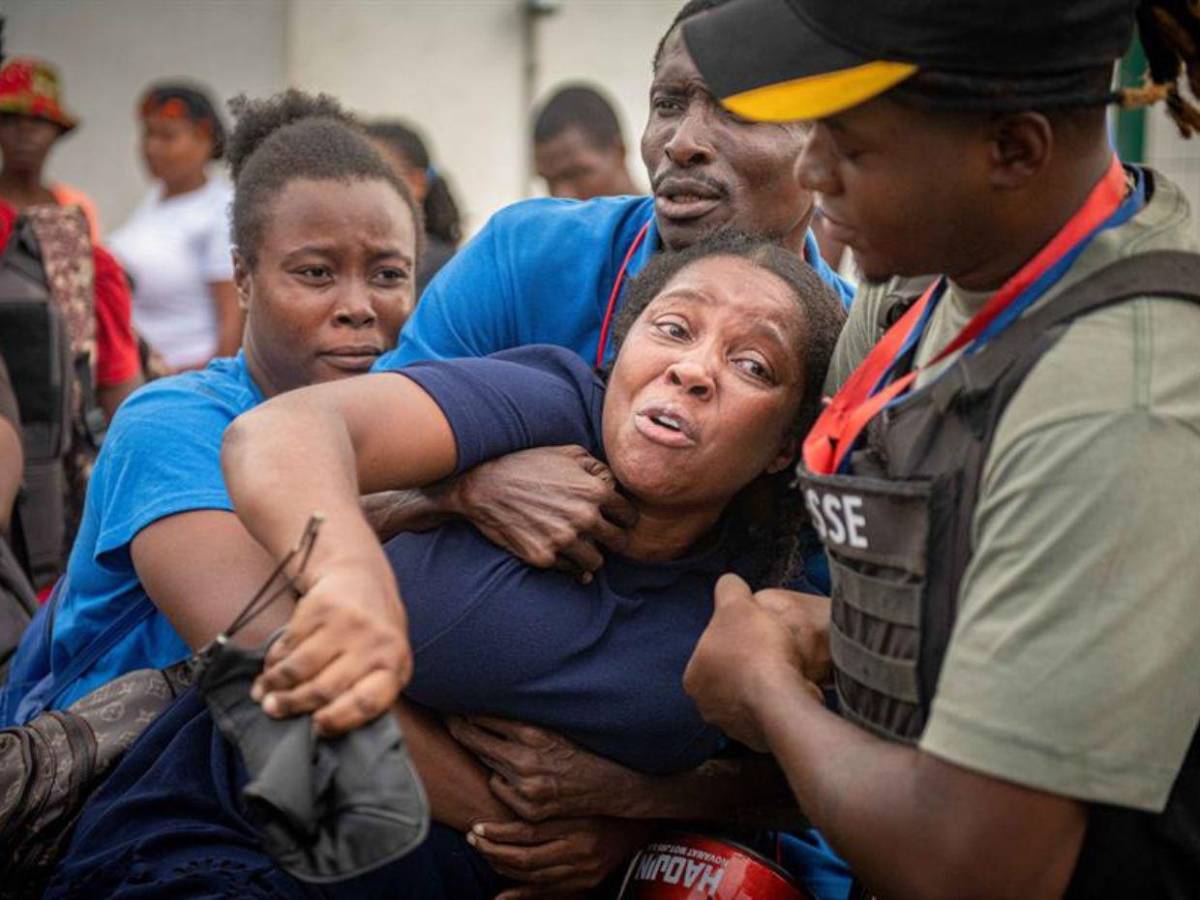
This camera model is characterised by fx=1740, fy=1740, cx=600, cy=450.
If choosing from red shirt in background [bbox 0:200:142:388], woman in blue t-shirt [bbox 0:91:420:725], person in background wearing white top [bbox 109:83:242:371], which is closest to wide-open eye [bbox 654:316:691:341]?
woman in blue t-shirt [bbox 0:91:420:725]

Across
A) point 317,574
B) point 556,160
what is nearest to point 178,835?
point 317,574

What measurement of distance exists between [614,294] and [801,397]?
22.0 inches

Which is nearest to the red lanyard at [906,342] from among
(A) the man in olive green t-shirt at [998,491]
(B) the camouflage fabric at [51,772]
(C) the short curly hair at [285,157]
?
(A) the man in olive green t-shirt at [998,491]

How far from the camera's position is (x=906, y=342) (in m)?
2.57

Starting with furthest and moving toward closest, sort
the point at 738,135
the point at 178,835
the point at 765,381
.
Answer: the point at 738,135
the point at 765,381
the point at 178,835

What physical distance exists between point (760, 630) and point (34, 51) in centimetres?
913

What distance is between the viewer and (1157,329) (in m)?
2.11

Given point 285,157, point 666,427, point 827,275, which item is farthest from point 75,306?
point 666,427

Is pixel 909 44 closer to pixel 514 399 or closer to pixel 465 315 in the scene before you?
pixel 514 399

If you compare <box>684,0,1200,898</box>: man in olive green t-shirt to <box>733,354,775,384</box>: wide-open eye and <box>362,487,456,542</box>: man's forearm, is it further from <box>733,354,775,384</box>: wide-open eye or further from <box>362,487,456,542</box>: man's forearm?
<box>362,487,456,542</box>: man's forearm

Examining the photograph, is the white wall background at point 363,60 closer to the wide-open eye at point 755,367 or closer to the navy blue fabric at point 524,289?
the navy blue fabric at point 524,289

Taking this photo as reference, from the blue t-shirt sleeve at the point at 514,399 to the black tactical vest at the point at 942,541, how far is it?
0.64m

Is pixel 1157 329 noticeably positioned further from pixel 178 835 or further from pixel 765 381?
pixel 178 835

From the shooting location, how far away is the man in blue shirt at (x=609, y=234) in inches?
133
